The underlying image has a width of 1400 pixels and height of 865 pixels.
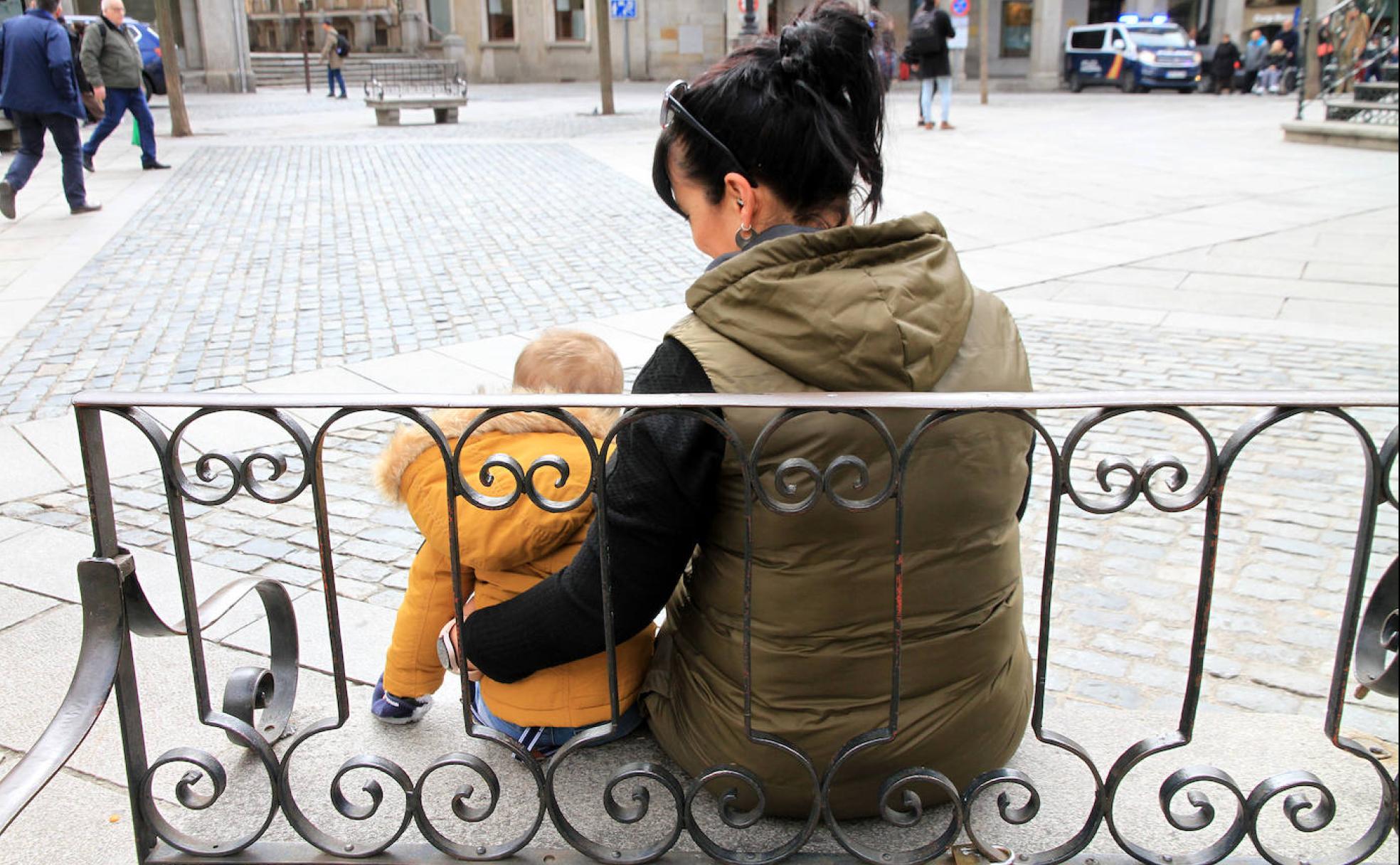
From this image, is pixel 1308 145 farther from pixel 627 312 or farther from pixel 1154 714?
pixel 1154 714

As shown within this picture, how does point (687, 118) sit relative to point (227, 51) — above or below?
below

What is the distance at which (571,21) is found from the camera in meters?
35.9

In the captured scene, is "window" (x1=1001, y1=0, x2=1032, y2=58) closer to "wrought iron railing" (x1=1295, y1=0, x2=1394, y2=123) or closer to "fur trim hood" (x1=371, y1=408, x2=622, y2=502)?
"wrought iron railing" (x1=1295, y1=0, x2=1394, y2=123)

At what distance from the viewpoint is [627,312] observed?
6.81 m

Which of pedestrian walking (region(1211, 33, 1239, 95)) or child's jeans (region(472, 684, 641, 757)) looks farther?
pedestrian walking (region(1211, 33, 1239, 95))

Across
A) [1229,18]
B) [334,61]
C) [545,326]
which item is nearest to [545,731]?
[545,326]

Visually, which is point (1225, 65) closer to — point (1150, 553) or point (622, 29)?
point (622, 29)

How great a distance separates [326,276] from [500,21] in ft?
100

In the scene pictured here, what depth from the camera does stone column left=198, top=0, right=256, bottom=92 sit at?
2783 centimetres

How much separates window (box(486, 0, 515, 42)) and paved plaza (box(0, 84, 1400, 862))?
859 inches

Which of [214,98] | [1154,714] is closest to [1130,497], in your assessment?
[1154,714]

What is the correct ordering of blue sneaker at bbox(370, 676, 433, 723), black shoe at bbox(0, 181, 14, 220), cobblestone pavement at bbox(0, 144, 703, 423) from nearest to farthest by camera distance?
blue sneaker at bbox(370, 676, 433, 723)
cobblestone pavement at bbox(0, 144, 703, 423)
black shoe at bbox(0, 181, 14, 220)

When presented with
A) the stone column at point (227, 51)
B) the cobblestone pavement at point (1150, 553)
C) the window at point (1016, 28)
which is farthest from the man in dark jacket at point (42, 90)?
the window at point (1016, 28)

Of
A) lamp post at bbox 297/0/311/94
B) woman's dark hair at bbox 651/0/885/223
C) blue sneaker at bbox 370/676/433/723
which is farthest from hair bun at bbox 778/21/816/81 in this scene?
lamp post at bbox 297/0/311/94
